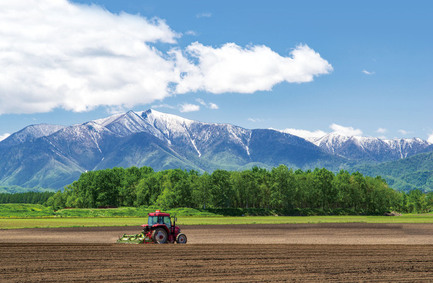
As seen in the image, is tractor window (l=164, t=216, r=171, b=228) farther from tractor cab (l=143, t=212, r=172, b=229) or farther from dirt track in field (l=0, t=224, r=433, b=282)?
dirt track in field (l=0, t=224, r=433, b=282)

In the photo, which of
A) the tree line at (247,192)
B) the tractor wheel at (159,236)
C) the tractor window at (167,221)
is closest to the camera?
the tractor wheel at (159,236)

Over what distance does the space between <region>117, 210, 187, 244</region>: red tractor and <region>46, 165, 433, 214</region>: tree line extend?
106 meters

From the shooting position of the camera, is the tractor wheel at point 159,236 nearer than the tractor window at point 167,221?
Yes

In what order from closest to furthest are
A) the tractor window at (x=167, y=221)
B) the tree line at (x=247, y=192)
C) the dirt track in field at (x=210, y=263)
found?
the dirt track in field at (x=210, y=263) → the tractor window at (x=167, y=221) → the tree line at (x=247, y=192)

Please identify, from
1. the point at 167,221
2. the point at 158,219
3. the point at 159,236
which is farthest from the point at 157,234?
the point at 167,221

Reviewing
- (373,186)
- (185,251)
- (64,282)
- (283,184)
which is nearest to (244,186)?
(283,184)

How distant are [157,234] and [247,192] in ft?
399

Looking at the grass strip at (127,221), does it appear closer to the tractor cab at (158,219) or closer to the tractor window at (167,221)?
the tractor cab at (158,219)

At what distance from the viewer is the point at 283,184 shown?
15188cm

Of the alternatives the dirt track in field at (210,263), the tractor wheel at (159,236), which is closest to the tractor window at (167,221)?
the tractor wheel at (159,236)

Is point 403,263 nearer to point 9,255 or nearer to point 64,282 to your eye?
point 64,282

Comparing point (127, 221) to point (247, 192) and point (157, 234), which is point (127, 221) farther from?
point (247, 192)

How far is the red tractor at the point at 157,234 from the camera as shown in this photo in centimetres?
3644

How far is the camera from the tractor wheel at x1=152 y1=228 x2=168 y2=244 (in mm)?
36281
